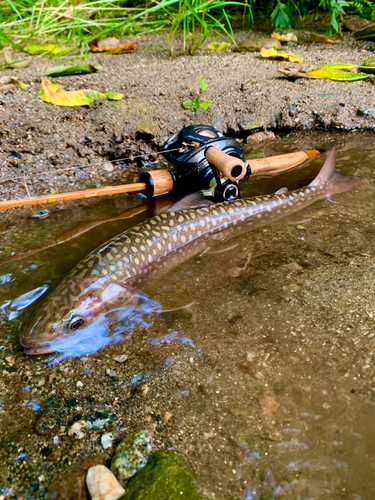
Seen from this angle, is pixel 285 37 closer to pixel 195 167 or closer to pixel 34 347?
pixel 195 167

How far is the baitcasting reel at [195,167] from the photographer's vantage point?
3645mm

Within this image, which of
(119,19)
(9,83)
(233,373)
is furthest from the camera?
(119,19)

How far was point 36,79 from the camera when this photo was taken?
5.44 m

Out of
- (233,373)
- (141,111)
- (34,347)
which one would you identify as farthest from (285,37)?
(34,347)

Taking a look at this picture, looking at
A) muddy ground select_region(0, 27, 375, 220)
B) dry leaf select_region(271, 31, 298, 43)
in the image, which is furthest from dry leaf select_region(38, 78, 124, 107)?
dry leaf select_region(271, 31, 298, 43)

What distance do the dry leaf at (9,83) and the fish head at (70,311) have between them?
3.35 m

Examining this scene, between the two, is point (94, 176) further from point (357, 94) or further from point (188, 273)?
point (357, 94)

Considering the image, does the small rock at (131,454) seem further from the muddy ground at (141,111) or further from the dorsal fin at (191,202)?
the muddy ground at (141,111)

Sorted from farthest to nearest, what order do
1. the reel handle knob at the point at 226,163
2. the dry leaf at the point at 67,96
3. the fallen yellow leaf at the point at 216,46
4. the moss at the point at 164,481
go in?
the fallen yellow leaf at the point at 216,46 → the dry leaf at the point at 67,96 → the reel handle knob at the point at 226,163 → the moss at the point at 164,481

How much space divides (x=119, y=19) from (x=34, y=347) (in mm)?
6047

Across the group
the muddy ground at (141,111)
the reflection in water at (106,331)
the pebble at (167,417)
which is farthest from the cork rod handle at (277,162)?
the pebble at (167,417)

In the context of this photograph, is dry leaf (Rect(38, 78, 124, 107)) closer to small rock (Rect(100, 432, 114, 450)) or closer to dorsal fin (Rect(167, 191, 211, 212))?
dorsal fin (Rect(167, 191, 211, 212))

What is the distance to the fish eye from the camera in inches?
106

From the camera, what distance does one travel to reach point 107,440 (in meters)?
2.13
